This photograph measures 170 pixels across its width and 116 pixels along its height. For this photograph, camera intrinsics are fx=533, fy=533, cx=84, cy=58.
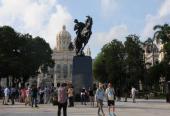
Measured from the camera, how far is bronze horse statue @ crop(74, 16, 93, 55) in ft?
160

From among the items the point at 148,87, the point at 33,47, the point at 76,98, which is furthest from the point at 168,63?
the point at 76,98

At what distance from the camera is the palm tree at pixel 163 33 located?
297 ft

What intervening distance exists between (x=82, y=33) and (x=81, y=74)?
4.54 meters

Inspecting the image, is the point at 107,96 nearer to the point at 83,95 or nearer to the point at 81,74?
the point at 83,95

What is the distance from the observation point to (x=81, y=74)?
46.6 metres

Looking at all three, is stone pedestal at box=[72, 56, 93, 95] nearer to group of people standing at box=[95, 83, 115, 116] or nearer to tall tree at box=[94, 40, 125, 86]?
group of people standing at box=[95, 83, 115, 116]

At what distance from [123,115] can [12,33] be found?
7003cm

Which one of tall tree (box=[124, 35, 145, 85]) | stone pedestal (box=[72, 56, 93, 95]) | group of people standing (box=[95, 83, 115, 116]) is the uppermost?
tall tree (box=[124, 35, 145, 85])

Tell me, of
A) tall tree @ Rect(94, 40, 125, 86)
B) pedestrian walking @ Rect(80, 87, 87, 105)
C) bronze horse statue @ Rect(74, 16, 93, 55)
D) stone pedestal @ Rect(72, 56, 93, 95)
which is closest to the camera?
pedestrian walking @ Rect(80, 87, 87, 105)

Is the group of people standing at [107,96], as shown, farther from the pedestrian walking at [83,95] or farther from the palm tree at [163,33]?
the palm tree at [163,33]

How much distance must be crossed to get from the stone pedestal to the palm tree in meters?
45.7

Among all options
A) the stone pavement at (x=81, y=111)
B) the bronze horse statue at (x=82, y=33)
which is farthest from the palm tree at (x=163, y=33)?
the stone pavement at (x=81, y=111)

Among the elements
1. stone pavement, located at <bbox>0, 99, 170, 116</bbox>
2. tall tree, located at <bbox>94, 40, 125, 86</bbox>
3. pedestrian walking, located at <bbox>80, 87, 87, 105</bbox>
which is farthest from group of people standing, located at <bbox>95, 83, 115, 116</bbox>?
tall tree, located at <bbox>94, 40, 125, 86</bbox>

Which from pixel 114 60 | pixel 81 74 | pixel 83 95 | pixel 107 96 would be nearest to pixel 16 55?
pixel 114 60
